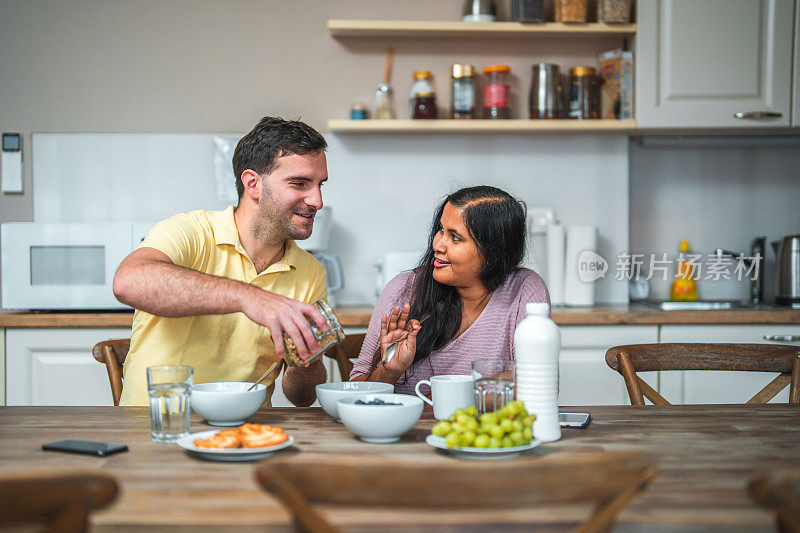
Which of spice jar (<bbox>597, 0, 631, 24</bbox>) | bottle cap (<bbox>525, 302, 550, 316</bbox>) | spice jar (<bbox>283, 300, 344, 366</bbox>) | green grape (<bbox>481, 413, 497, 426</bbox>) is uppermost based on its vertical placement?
spice jar (<bbox>597, 0, 631, 24</bbox>)

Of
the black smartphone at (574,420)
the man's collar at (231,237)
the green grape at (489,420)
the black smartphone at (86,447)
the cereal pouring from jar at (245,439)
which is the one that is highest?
the man's collar at (231,237)

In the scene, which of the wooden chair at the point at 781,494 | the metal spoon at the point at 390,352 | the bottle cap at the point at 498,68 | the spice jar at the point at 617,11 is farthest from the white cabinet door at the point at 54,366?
the wooden chair at the point at 781,494

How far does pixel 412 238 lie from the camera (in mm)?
3252

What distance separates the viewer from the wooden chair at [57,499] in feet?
2.14

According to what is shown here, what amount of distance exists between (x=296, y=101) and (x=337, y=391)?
213 centimetres

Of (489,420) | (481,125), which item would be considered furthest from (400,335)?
(481,125)

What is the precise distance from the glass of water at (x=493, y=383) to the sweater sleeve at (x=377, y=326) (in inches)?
24.1

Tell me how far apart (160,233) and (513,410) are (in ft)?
3.16

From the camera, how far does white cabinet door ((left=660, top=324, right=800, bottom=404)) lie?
2740 mm

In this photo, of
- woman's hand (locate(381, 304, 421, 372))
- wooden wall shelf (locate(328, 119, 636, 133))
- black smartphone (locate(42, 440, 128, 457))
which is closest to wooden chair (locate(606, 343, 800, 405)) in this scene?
woman's hand (locate(381, 304, 421, 372))

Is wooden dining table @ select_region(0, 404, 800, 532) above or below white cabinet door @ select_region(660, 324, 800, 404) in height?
above

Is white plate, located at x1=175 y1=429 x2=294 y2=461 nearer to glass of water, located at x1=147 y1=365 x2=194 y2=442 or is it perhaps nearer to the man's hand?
glass of water, located at x1=147 y1=365 x2=194 y2=442

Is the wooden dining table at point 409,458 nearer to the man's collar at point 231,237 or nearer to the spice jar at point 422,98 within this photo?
the man's collar at point 231,237

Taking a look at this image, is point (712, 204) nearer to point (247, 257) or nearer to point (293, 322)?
point (247, 257)
